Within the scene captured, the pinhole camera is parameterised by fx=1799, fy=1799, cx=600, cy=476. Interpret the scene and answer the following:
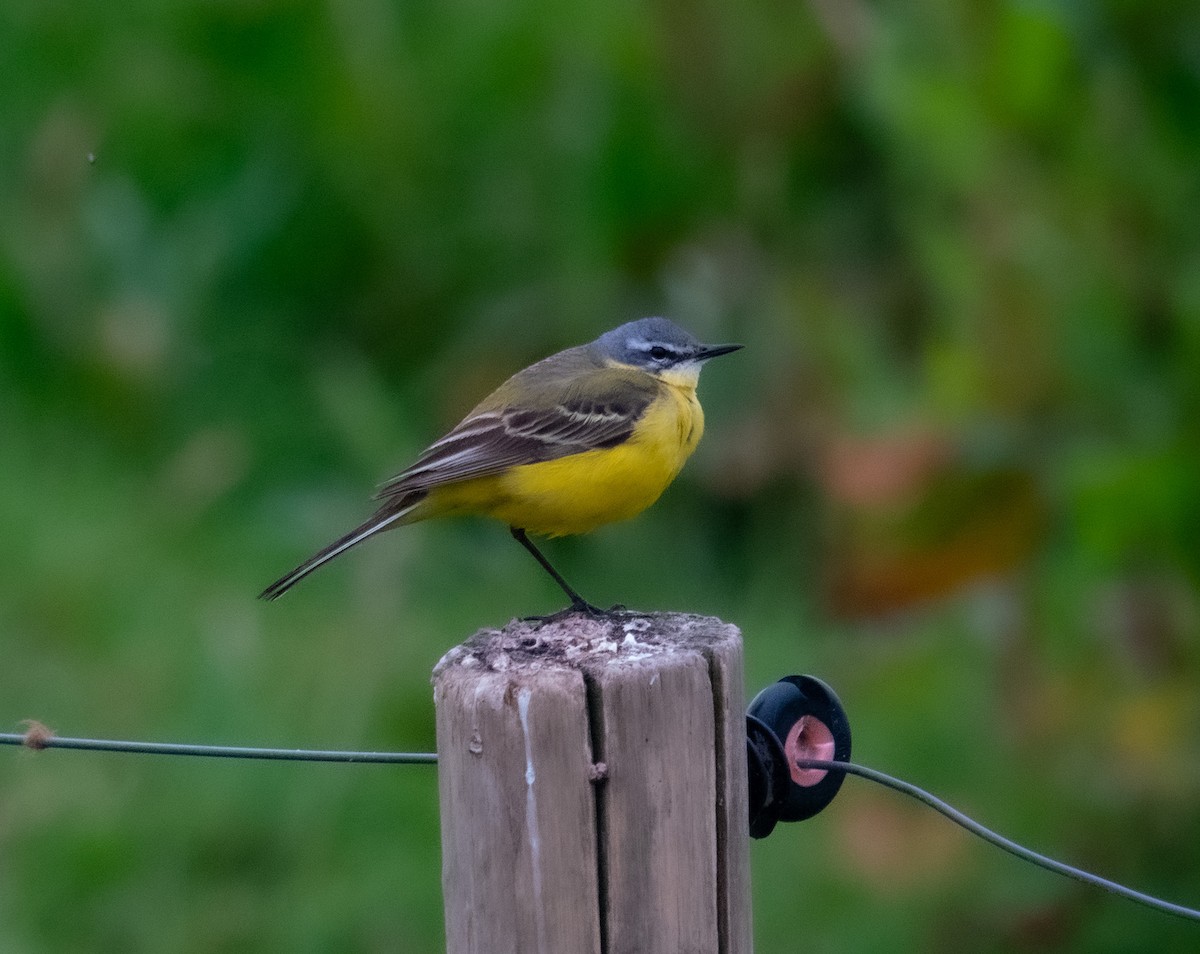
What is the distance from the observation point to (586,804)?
2359 millimetres

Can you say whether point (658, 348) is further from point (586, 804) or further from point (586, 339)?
point (586, 339)

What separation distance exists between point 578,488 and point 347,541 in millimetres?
544

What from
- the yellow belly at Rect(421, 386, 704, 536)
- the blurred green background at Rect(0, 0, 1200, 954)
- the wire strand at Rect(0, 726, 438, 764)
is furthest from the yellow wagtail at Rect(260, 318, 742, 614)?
the blurred green background at Rect(0, 0, 1200, 954)

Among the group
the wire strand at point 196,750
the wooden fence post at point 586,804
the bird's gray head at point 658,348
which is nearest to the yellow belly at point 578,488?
the bird's gray head at point 658,348

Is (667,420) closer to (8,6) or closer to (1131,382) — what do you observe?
(1131,382)

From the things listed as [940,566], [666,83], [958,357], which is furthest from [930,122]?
[666,83]

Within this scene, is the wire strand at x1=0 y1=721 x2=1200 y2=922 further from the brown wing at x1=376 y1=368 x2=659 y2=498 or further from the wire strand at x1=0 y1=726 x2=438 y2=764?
the brown wing at x1=376 y1=368 x2=659 y2=498

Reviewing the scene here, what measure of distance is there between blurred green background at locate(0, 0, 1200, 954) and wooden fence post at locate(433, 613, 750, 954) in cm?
292

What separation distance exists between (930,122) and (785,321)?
5.28ft

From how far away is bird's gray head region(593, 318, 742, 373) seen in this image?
4828 mm

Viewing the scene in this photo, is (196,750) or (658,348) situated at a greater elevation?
(658,348)

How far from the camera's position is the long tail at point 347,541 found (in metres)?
3.94

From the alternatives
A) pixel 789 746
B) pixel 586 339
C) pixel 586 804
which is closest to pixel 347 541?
pixel 789 746

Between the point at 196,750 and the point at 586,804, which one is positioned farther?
the point at 196,750
